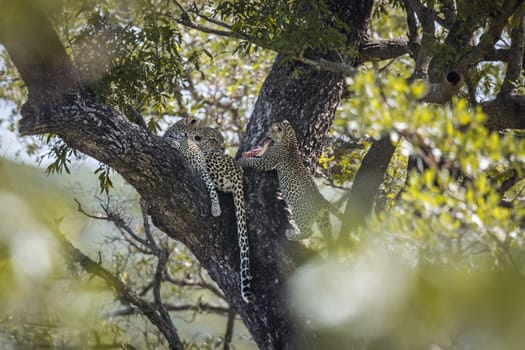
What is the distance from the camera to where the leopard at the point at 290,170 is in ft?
20.7

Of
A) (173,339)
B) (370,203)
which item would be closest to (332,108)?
(370,203)

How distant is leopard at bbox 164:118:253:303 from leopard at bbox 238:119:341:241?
293mm

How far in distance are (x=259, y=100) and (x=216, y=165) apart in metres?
0.83

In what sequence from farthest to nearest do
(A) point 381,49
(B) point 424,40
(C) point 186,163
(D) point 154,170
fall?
1. (A) point 381,49
2. (B) point 424,40
3. (C) point 186,163
4. (D) point 154,170

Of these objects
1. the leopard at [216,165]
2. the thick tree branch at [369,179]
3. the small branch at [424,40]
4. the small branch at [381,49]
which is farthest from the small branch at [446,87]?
the leopard at [216,165]

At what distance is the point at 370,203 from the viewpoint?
607 centimetres

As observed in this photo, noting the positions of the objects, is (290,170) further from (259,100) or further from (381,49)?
(381,49)

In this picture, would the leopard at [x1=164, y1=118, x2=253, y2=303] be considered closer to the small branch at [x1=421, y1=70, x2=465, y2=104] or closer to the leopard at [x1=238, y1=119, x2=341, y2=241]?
the leopard at [x1=238, y1=119, x2=341, y2=241]

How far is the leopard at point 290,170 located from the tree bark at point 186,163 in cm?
9

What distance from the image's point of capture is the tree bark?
15.7ft

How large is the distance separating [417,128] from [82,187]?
6.41 metres

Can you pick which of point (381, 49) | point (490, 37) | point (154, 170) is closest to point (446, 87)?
point (490, 37)

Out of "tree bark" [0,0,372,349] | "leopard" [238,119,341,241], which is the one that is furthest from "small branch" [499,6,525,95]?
"leopard" [238,119,341,241]

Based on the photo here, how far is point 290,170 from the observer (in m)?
6.54
